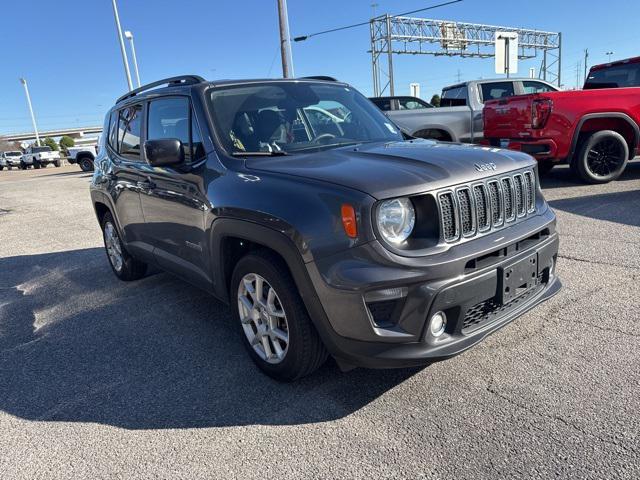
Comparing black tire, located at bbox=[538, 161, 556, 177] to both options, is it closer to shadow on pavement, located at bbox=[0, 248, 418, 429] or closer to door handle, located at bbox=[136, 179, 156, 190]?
shadow on pavement, located at bbox=[0, 248, 418, 429]

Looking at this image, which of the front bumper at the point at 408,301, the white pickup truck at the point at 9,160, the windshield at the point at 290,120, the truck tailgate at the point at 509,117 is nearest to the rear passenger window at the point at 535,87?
the truck tailgate at the point at 509,117

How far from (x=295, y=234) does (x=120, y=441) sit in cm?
144

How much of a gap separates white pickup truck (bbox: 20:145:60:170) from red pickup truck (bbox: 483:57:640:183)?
128ft

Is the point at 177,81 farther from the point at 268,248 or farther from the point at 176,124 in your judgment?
the point at 268,248

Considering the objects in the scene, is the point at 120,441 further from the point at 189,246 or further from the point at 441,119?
the point at 441,119

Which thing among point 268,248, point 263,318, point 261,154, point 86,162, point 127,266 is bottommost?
point 86,162

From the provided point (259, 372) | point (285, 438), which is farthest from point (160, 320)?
point (285, 438)

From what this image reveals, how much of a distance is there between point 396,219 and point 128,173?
301 cm

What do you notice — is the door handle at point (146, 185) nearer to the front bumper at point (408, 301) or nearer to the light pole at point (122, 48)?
the front bumper at point (408, 301)

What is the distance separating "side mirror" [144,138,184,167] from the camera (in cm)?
318

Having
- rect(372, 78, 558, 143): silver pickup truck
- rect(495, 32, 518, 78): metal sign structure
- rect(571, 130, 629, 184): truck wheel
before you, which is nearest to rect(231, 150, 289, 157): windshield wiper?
rect(571, 130, 629, 184): truck wheel

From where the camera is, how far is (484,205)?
8.76 ft

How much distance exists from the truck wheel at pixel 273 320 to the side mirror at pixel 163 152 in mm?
870

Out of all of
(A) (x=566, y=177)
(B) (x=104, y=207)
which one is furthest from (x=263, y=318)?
(A) (x=566, y=177)
